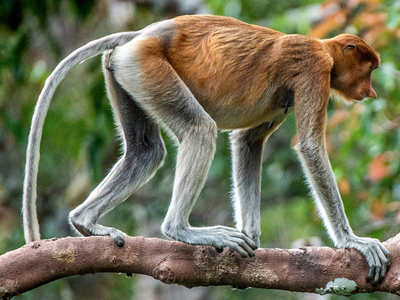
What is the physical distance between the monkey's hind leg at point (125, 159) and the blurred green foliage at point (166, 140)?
2.13 metres

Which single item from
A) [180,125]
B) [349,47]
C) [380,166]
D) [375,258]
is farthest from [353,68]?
[380,166]

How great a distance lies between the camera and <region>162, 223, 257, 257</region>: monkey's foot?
12.3ft

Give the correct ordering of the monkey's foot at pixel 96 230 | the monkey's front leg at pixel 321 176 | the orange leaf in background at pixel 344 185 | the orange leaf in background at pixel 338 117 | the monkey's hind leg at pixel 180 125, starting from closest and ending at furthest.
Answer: the monkey's foot at pixel 96 230
the monkey's hind leg at pixel 180 125
the monkey's front leg at pixel 321 176
the orange leaf in background at pixel 338 117
the orange leaf in background at pixel 344 185

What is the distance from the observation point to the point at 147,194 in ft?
34.4

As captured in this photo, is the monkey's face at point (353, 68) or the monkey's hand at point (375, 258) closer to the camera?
the monkey's hand at point (375, 258)

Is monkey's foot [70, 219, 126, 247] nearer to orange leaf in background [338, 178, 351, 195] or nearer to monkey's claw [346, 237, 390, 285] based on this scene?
monkey's claw [346, 237, 390, 285]

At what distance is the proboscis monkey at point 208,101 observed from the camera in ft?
12.7

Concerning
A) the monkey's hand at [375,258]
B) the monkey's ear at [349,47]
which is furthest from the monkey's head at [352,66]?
the monkey's hand at [375,258]

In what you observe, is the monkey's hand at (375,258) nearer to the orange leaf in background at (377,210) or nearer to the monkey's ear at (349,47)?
the monkey's ear at (349,47)

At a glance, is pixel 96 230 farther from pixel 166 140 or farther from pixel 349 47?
pixel 166 140

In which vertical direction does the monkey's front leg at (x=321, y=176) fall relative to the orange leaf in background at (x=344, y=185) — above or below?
above

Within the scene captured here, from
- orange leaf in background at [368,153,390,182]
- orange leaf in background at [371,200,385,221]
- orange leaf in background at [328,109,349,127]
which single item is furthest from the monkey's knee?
orange leaf in background at [371,200,385,221]

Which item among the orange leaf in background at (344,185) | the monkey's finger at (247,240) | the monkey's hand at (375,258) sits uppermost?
the monkey's finger at (247,240)

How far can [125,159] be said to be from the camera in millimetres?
4375
